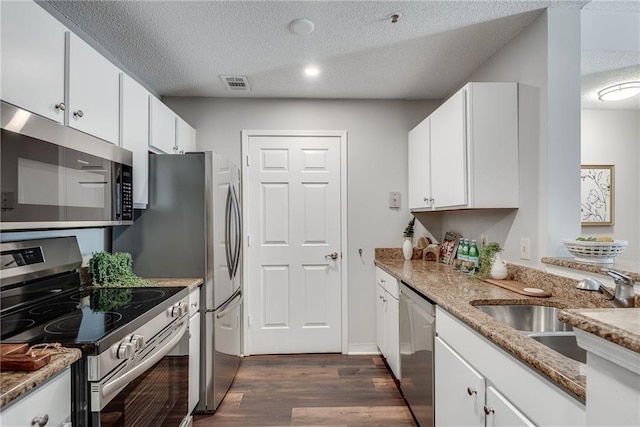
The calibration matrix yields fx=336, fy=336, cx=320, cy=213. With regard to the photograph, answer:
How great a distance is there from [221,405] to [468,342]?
178cm

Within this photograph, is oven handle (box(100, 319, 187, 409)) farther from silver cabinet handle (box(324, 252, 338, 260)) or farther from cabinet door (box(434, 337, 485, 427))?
silver cabinet handle (box(324, 252, 338, 260))

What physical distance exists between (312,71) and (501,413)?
238 centimetres

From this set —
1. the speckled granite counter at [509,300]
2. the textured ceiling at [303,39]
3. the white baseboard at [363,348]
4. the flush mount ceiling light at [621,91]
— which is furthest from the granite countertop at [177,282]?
the flush mount ceiling light at [621,91]

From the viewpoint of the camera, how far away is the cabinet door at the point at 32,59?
117 centimetres

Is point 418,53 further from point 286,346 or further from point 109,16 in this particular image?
point 286,346

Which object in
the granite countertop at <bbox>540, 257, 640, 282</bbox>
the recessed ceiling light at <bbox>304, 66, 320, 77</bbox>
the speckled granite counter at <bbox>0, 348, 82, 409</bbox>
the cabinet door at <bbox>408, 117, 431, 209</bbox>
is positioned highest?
the recessed ceiling light at <bbox>304, 66, 320, 77</bbox>

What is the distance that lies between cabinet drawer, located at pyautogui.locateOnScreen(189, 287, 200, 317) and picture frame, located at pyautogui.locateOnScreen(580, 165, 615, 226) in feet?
11.6

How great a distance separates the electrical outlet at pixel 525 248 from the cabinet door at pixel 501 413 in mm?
1042

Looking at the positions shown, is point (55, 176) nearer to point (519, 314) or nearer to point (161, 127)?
point (161, 127)

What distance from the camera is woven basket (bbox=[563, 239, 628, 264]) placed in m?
1.55

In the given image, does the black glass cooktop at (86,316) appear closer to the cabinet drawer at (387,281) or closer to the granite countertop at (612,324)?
the granite countertop at (612,324)

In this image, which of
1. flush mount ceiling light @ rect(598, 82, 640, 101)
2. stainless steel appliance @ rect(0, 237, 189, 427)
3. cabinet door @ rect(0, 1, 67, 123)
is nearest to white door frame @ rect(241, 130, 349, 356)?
stainless steel appliance @ rect(0, 237, 189, 427)

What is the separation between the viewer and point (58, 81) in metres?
1.40

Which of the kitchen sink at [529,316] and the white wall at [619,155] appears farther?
the white wall at [619,155]
